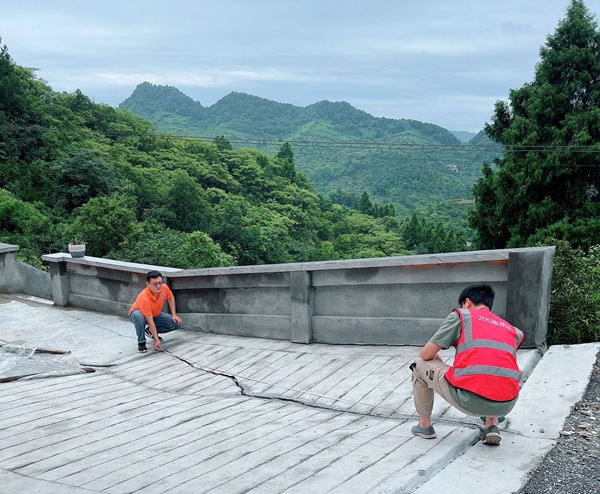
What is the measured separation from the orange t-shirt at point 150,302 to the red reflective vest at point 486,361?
15.9 feet

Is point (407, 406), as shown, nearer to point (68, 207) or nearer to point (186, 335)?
point (186, 335)

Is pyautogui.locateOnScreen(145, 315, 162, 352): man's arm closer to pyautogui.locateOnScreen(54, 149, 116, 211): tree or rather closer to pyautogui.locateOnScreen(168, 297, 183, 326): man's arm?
pyautogui.locateOnScreen(168, 297, 183, 326): man's arm

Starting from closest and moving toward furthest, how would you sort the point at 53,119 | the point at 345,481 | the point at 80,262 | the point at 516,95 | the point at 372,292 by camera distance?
the point at 345,481 → the point at 372,292 → the point at 80,262 → the point at 516,95 → the point at 53,119

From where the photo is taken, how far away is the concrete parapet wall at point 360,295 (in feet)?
18.8

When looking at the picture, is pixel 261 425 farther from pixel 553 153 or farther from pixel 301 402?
pixel 553 153

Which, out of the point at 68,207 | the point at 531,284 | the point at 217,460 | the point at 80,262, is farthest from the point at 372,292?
the point at 68,207

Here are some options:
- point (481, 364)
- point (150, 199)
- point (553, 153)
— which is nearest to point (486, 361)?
point (481, 364)

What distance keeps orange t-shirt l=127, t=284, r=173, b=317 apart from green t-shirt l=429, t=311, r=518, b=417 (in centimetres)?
476

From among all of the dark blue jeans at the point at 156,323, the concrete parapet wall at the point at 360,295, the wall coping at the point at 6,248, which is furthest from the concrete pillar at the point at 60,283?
the dark blue jeans at the point at 156,323

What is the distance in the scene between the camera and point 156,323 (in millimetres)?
7836

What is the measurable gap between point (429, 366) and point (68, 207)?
46409 mm

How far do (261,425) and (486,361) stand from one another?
2.00 m

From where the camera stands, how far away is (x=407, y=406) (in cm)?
490

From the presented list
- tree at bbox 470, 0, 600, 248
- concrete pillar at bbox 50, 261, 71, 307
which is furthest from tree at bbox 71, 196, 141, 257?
concrete pillar at bbox 50, 261, 71, 307
